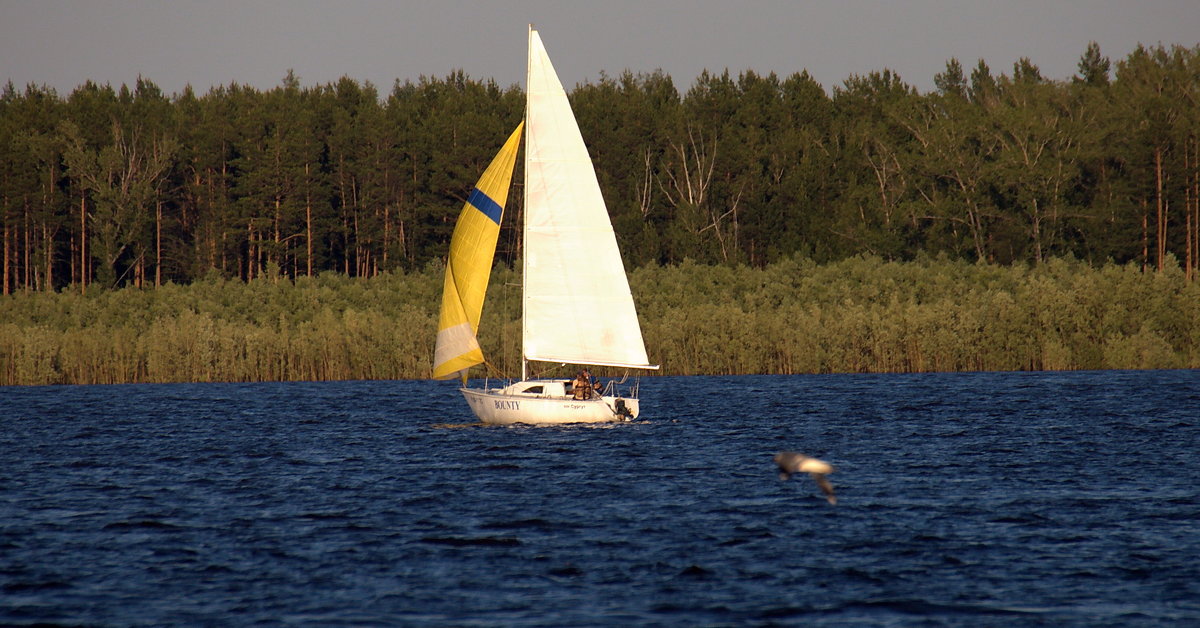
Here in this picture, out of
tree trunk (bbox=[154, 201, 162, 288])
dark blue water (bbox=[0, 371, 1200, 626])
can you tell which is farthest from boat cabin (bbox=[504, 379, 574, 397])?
tree trunk (bbox=[154, 201, 162, 288])

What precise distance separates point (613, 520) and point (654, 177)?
277 ft

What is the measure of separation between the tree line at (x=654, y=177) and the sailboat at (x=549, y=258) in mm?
52235

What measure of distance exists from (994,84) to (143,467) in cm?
11159

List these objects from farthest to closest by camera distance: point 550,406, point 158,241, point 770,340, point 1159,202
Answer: point 158,241 → point 1159,202 → point 770,340 → point 550,406

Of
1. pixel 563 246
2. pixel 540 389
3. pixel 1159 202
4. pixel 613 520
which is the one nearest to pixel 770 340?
pixel 563 246

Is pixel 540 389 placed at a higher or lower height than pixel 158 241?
lower

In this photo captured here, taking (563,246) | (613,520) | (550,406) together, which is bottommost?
(613,520)

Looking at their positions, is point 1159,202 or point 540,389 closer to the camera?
point 540,389

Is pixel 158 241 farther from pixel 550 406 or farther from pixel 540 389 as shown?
pixel 550 406

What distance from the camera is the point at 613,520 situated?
24516 mm

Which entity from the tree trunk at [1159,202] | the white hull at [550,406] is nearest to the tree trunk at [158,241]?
the white hull at [550,406]

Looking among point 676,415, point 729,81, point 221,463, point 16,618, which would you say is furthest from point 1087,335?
point 729,81

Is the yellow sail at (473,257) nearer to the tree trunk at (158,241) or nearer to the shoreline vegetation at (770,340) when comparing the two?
the shoreline vegetation at (770,340)

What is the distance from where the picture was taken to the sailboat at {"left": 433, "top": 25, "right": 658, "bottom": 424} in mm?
39188
